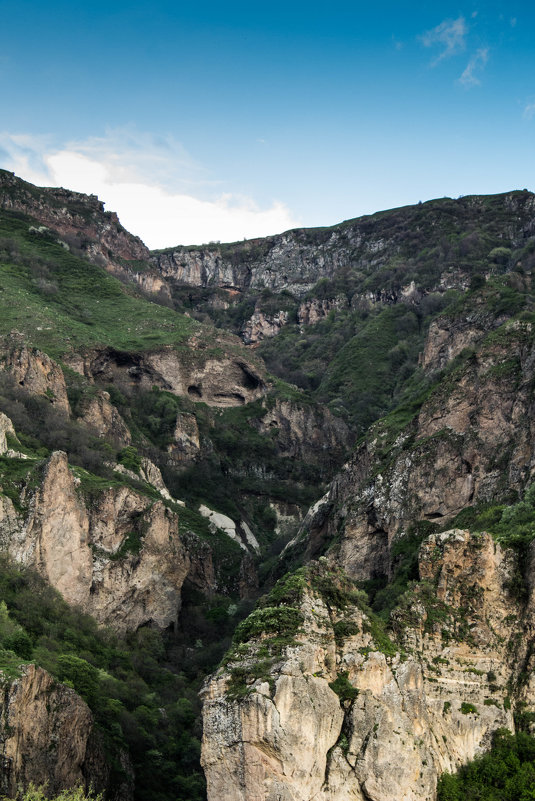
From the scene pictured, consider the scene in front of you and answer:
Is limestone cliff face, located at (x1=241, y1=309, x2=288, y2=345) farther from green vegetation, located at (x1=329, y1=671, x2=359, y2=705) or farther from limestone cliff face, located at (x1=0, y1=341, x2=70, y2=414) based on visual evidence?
green vegetation, located at (x1=329, y1=671, x2=359, y2=705)

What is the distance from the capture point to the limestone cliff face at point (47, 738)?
4534 cm

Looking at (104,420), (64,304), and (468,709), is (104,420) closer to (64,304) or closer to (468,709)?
(64,304)

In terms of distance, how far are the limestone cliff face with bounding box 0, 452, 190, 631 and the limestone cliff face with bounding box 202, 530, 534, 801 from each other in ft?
118

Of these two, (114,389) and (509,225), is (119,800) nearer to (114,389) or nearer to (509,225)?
(114,389)

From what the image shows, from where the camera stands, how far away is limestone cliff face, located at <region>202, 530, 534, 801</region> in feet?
105

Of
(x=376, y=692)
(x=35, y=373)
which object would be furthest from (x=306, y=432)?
(x=376, y=692)

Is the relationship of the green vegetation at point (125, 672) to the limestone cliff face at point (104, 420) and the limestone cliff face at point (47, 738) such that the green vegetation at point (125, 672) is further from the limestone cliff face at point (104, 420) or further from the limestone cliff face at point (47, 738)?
the limestone cliff face at point (104, 420)

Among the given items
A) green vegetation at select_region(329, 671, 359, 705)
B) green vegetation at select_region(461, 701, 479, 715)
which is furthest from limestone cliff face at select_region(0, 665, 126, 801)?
green vegetation at select_region(461, 701, 479, 715)

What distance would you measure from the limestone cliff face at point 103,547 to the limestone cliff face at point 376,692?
35.9 metres

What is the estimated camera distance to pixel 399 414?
9038 centimetres

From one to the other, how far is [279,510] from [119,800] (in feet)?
230

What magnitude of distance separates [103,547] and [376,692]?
45.0 m

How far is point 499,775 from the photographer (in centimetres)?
3528

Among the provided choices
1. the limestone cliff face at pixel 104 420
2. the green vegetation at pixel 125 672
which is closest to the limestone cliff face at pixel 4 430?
the green vegetation at pixel 125 672
